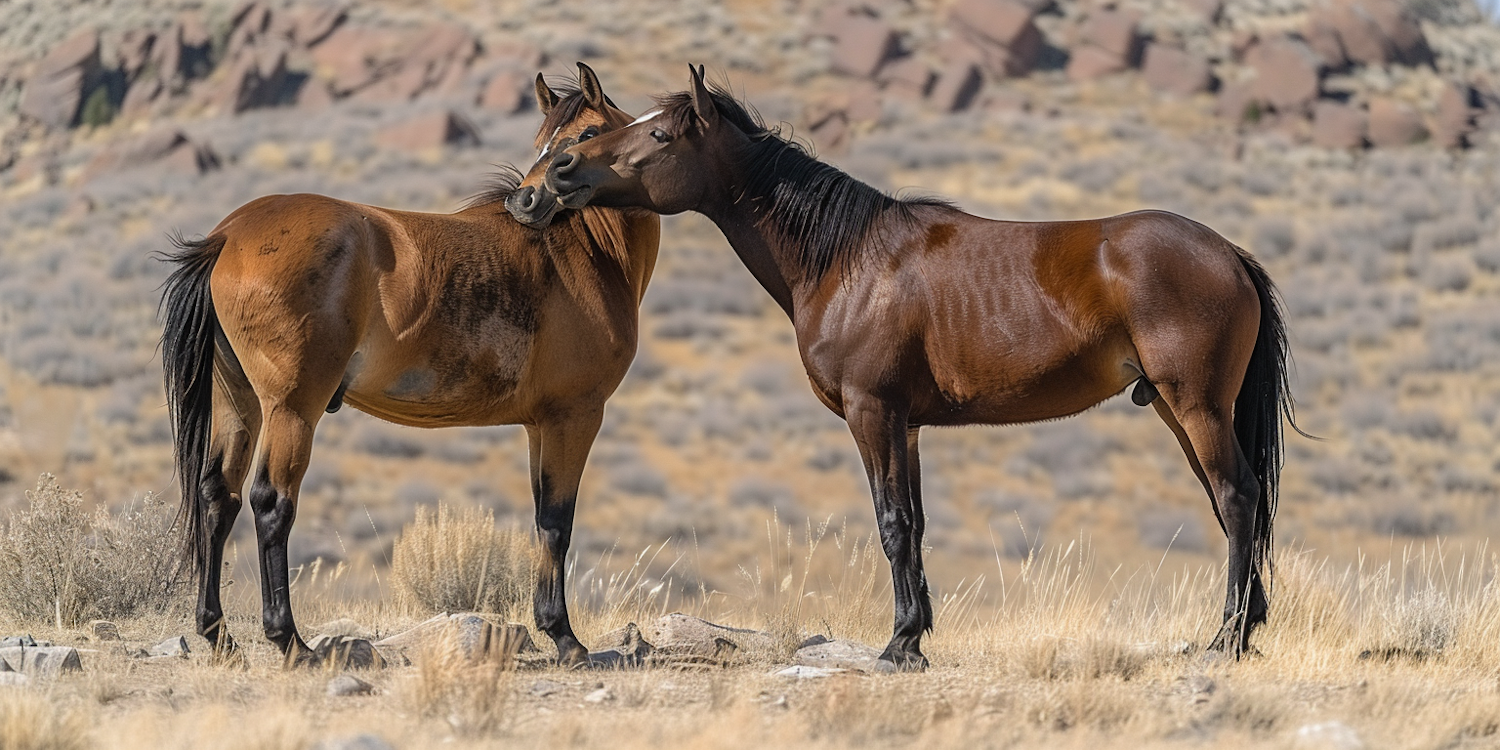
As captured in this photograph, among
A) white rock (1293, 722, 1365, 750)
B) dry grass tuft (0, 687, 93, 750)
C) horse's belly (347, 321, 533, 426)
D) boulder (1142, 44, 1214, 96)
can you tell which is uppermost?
horse's belly (347, 321, 533, 426)

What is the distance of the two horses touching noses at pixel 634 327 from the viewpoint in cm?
597

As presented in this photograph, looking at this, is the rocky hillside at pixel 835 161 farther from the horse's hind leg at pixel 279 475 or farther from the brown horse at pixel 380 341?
the horse's hind leg at pixel 279 475

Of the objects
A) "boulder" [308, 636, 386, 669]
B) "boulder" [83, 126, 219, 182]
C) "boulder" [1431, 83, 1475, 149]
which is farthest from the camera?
"boulder" [1431, 83, 1475, 149]

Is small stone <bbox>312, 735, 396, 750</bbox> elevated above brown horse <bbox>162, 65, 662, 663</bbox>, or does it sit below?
below

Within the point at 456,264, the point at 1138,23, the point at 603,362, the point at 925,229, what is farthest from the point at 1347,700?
the point at 1138,23

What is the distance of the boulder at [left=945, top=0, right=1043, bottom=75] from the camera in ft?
143

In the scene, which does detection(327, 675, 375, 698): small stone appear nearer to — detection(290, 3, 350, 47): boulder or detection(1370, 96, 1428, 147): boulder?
detection(1370, 96, 1428, 147): boulder

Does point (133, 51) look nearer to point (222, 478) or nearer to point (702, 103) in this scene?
point (222, 478)

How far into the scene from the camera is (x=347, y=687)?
5.50m

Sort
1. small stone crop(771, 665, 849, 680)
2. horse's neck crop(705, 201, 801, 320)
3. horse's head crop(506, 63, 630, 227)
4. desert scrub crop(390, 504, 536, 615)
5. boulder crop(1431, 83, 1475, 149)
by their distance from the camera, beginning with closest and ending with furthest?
small stone crop(771, 665, 849, 680), horse's neck crop(705, 201, 801, 320), horse's head crop(506, 63, 630, 227), desert scrub crop(390, 504, 536, 615), boulder crop(1431, 83, 1475, 149)

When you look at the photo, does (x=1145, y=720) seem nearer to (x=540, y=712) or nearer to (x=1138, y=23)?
(x=540, y=712)

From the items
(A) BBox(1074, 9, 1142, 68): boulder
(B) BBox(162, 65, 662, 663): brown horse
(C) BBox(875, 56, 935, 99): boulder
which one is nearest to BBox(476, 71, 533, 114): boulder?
(C) BBox(875, 56, 935, 99): boulder

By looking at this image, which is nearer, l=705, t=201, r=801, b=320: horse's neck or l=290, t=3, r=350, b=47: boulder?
l=705, t=201, r=801, b=320: horse's neck

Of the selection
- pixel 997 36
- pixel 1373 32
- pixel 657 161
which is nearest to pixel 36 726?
pixel 657 161
